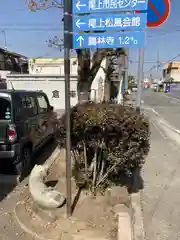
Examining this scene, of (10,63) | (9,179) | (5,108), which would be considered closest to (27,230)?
(9,179)

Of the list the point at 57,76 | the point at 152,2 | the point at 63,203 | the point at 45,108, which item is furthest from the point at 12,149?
the point at 57,76

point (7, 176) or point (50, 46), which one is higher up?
point (50, 46)

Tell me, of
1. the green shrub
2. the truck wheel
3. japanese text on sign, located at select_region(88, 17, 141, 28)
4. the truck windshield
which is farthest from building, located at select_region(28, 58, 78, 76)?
japanese text on sign, located at select_region(88, 17, 141, 28)

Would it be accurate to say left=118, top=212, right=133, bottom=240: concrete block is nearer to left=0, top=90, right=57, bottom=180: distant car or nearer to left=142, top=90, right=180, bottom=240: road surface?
left=142, top=90, right=180, bottom=240: road surface

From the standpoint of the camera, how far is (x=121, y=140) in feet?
10.6

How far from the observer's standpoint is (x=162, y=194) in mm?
4105

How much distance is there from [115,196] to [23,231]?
1435mm

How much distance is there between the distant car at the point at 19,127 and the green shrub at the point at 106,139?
0.60 meters

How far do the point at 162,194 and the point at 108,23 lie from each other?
10.5ft

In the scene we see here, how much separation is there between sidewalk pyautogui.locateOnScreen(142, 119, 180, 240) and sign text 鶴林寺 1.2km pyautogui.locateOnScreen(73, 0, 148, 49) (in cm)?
254

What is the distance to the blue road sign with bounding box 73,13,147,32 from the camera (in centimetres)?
261

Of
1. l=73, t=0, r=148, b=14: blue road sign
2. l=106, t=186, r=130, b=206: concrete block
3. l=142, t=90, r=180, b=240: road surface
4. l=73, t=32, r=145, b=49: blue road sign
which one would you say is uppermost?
l=73, t=0, r=148, b=14: blue road sign

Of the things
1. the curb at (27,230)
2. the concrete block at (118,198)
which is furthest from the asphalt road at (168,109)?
the curb at (27,230)

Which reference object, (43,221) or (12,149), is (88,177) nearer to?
(43,221)
